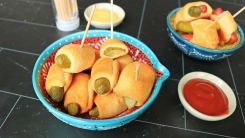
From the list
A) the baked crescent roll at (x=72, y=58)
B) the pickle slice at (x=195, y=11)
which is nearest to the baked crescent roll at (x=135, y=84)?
the baked crescent roll at (x=72, y=58)

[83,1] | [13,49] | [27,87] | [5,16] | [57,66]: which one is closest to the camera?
[57,66]

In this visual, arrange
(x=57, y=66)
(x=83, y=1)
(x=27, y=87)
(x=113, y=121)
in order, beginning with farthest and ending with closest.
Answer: (x=83, y=1)
(x=27, y=87)
(x=57, y=66)
(x=113, y=121)

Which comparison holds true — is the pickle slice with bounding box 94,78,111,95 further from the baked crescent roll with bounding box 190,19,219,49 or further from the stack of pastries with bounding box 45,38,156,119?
the baked crescent roll with bounding box 190,19,219,49

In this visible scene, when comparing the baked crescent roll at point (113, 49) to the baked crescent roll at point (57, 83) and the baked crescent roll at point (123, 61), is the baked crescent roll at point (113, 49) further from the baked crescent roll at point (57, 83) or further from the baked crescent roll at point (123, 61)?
the baked crescent roll at point (57, 83)

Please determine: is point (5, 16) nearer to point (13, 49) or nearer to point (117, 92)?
point (13, 49)

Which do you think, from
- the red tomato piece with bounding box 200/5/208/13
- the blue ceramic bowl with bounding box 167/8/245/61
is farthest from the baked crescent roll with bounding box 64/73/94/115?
the red tomato piece with bounding box 200/5/208/13

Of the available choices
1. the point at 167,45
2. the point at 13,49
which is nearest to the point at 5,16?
the point at 13,49

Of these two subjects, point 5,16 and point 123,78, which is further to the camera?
point 5,16
